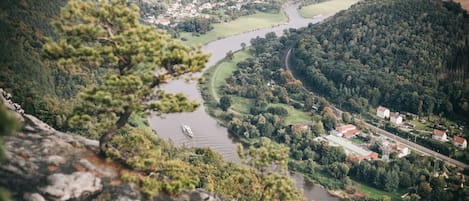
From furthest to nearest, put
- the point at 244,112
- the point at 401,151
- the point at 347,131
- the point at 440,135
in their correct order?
the point at 244,112 → the point at 347,131 → the point at 440,135 → the point at 401,151

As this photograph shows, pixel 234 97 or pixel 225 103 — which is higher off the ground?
pixel 225 103

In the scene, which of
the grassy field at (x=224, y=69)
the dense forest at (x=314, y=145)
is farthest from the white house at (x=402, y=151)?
the grassy field at (x=224, y=69)

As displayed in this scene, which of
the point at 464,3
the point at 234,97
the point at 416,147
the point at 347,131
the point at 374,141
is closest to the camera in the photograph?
the point at 416,147

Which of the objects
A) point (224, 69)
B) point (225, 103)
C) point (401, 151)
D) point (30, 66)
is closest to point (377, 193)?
point (401, 151)

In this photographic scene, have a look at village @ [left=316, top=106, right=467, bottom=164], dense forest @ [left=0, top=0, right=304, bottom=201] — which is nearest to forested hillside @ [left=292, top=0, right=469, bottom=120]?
village @ [left=316, top=106, right=467, bottom=164]

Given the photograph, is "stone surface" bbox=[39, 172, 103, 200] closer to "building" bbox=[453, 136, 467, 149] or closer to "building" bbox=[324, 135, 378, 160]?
"building" bbox=[324, 135, 378, 160]

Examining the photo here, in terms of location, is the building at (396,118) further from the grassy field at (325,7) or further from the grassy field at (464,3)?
the grassy field at (325,7)

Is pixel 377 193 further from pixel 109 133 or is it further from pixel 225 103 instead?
pixel 109 133

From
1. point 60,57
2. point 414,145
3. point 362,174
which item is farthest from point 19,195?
point 414,145
